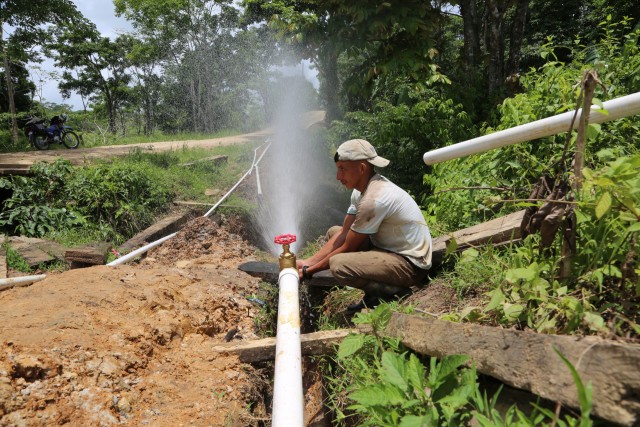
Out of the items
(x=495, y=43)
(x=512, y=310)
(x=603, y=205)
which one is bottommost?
(x=512, y=310)

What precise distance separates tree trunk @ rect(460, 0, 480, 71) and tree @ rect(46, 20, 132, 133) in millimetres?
22341

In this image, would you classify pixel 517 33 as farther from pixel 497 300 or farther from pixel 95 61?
pixel 95 61

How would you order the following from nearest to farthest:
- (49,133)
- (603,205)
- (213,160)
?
(603,205), (213,160), (49,133)

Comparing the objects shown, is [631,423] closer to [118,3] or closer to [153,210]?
[153,210]

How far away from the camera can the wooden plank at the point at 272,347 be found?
2.72 meters

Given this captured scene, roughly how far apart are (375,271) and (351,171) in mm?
832

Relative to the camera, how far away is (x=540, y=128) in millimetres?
1889

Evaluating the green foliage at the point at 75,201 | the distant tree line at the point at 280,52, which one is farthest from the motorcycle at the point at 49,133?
the green foliage at the point at 75,201

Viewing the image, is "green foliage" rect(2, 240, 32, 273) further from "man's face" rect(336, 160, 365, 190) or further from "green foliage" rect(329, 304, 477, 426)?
"green foliage" rect(329, 304, 477, 426)

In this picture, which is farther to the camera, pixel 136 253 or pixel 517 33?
pixel 517 33

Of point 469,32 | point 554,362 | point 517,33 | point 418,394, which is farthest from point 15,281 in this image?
point 517,33

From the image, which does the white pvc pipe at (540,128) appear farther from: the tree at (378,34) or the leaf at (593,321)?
the tree at (378,34)

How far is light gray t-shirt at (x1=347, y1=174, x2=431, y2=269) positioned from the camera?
323cm

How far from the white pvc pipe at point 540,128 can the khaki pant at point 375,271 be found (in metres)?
→ 1.17
